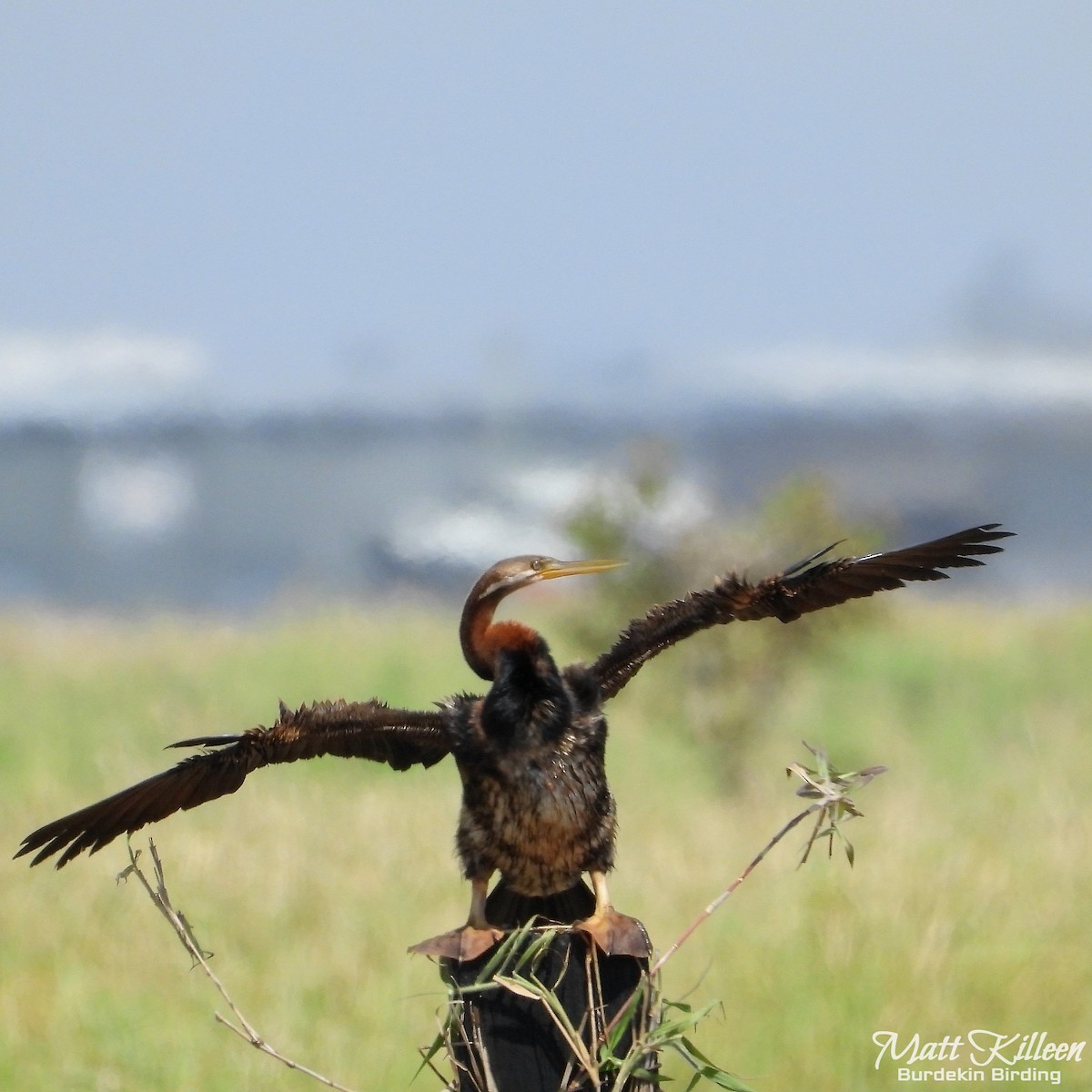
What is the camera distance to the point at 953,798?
10.2 meters

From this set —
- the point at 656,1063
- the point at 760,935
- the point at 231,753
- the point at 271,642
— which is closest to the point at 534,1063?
the point at 656,1063

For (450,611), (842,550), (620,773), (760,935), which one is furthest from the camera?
(450,611)

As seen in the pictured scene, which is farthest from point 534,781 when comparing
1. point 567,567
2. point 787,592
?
point 787,592

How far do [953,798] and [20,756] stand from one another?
22.6ft

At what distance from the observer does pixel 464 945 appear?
2.97 m

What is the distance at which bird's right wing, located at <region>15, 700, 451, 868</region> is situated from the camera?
2.88 metres

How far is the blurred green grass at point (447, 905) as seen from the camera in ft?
18.1

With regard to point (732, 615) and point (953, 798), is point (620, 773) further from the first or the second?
point (732, 615)

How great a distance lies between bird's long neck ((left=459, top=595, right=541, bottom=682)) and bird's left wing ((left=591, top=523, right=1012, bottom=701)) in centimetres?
18

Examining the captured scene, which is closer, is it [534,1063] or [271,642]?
[534,1063]

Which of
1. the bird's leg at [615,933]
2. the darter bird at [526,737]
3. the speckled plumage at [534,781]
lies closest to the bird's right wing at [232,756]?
the darter bird at [526,737]

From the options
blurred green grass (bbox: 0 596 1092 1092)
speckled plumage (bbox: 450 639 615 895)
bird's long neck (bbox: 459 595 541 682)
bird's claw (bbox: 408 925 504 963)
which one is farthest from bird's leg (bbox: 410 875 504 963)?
blurred green grass (bbox: 0 596 1092 1092)

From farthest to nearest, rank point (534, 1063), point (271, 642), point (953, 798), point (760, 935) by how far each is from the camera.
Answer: point (271, 642), point (953, 798), point (760, 935), point (534, 1063)

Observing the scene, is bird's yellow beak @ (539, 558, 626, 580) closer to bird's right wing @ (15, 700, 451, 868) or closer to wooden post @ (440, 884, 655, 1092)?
bird's right wing @ (15, 700, 451, 868)
